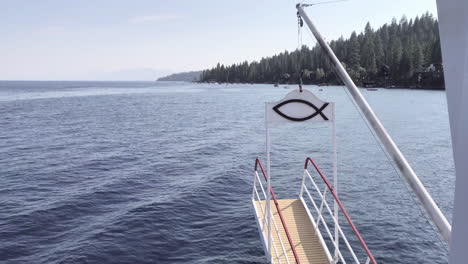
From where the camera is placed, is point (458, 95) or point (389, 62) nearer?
point (458, 95)

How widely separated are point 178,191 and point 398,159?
21.4 meters

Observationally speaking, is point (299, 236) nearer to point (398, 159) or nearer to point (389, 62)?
point (398, 159)

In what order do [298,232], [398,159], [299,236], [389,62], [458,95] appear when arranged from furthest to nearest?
1. [389,62]
2. [298,232]
3. [299,236]
4. [398,159]
5. [458,95]

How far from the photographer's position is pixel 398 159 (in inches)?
212

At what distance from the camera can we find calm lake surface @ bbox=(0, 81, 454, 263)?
56.0 feet

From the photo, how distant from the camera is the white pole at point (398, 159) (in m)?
4.28

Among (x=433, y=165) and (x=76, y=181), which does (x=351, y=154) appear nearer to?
(x=433, y=165)

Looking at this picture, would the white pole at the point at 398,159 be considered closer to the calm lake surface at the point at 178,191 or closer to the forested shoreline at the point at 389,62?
the calm lake surface at the point at 178,191

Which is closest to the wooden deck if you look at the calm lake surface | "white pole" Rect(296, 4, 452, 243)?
the calm lake surface

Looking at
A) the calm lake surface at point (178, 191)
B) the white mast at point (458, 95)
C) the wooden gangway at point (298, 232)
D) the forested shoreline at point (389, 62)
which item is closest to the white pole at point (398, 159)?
the white mast at point (458, 95)

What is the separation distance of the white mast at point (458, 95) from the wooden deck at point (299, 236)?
366 inches

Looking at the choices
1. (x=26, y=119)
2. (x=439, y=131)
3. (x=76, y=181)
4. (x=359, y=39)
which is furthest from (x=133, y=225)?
(x=359, y=39)

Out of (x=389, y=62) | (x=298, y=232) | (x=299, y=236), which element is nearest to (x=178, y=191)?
(x=298, y=232)

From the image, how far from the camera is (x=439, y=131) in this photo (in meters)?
52.2
